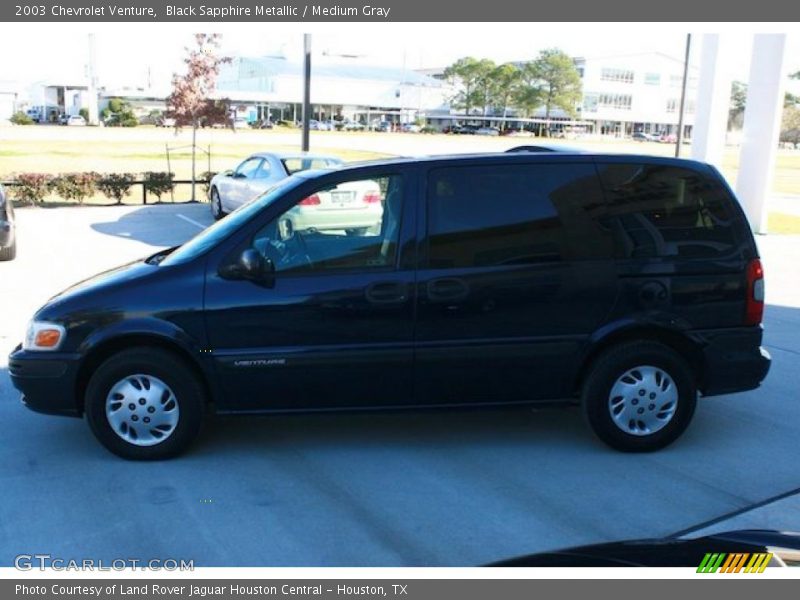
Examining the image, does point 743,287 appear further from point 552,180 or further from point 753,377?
point 552,180

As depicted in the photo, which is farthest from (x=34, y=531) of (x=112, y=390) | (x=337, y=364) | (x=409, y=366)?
(x=409, y=366)

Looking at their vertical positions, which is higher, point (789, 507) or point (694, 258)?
point (694, 258)

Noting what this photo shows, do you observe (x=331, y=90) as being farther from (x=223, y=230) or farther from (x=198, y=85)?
(x=223, y=230)

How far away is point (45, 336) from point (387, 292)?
2041 millimetres

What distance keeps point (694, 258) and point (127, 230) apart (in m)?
12.8

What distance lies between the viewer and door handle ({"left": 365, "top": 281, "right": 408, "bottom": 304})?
4.84 m

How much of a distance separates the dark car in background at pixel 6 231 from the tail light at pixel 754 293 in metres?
9.97

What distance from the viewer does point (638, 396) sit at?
5125 mm

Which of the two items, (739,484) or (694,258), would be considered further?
(694,258)

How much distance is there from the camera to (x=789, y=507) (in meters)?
4.42

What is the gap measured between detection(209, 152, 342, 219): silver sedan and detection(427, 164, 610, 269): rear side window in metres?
8.35

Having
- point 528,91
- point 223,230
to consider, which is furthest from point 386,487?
point 528,91

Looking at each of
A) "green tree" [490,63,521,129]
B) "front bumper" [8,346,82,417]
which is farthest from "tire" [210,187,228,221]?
"green tree" [490,63,521,129]

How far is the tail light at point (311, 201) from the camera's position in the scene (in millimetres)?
4992
